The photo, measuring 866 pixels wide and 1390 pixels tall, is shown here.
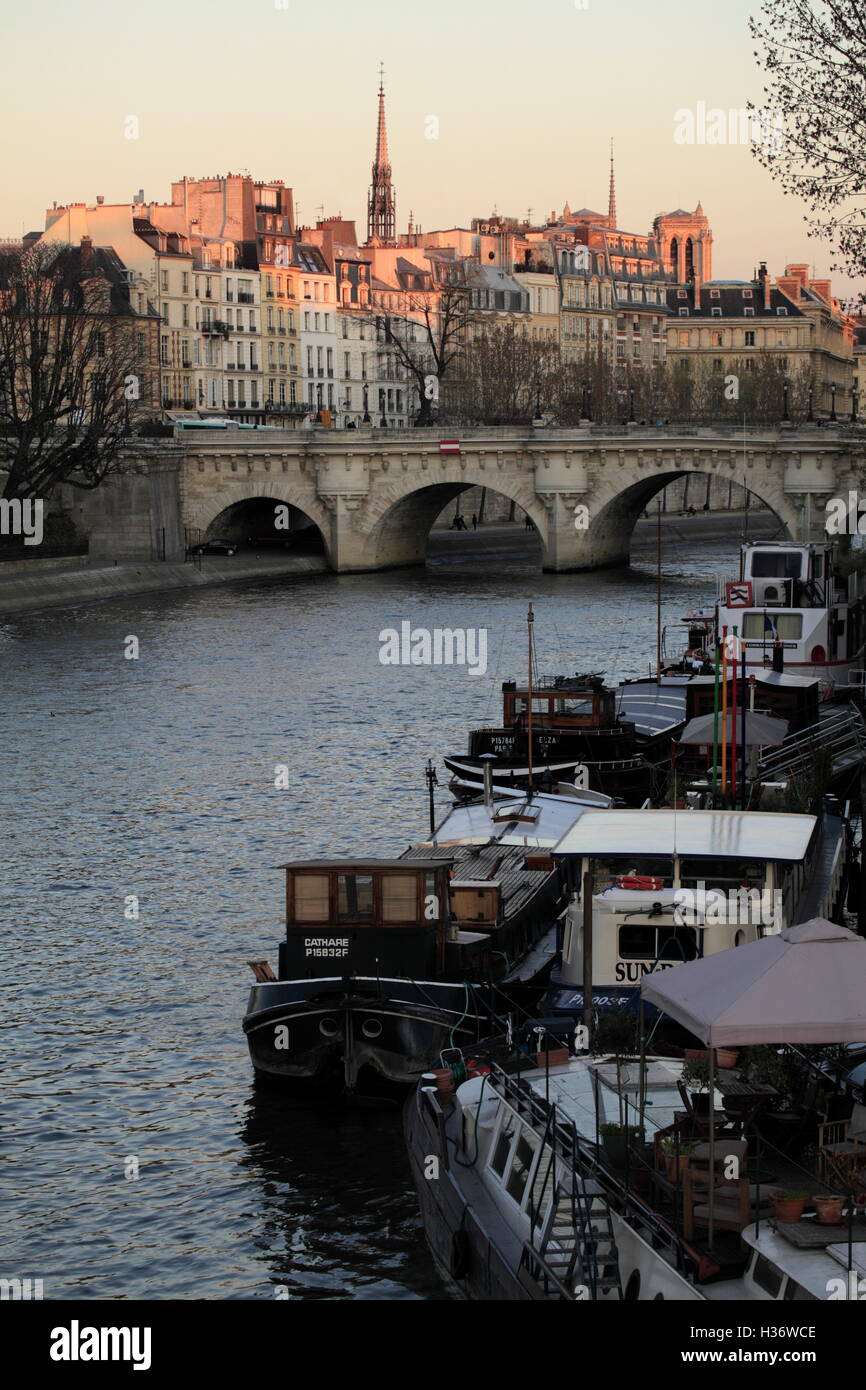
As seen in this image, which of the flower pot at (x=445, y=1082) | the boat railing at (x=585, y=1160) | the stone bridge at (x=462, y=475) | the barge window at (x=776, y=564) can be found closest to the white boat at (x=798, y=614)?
the barge window at (x=776, y=564)

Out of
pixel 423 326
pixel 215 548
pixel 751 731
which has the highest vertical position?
pixel 423 326

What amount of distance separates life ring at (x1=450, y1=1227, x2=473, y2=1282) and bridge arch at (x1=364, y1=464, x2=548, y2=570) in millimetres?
73387

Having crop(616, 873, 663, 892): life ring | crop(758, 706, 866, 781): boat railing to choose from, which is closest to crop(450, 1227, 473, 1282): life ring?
crop(616, 873, 663, 892): life ring

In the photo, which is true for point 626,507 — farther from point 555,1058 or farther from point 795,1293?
point 795,1293

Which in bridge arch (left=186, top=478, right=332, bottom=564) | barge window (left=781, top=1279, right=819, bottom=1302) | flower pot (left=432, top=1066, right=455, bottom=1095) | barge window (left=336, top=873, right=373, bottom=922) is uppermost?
bridge arch (left=186, top=478, right=332, bottom=564)

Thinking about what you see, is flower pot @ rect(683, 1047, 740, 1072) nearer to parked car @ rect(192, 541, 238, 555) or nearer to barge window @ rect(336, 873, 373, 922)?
barge window @ rect(336, 873, 373, 922)

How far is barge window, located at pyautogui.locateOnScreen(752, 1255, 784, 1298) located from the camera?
14262 millimetres

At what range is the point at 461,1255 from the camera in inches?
734

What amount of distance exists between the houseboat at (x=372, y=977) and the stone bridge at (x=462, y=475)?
205 feet

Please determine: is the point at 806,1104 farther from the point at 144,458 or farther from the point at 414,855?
the point at 144,458

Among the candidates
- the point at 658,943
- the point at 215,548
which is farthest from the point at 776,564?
the point at 215,548

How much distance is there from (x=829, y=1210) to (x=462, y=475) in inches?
3108

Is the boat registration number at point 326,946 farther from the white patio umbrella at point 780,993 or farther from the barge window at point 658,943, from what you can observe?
the white patio umbrella at point 780,993
